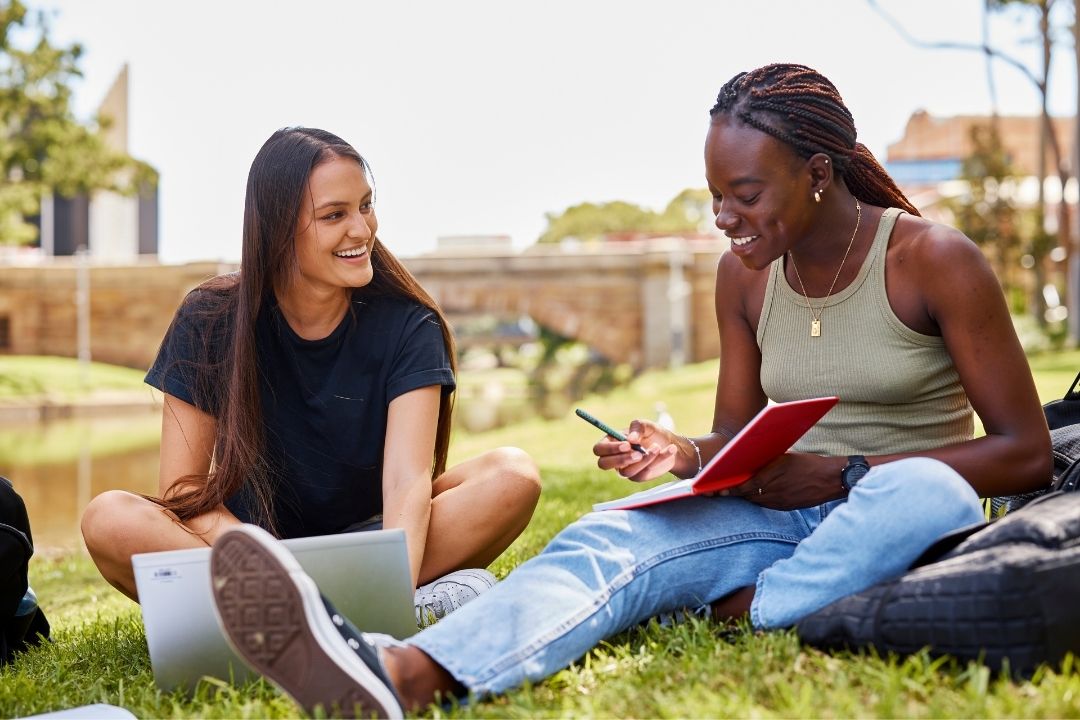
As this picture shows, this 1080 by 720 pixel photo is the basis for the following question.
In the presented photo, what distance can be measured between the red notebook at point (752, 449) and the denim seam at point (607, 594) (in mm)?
93

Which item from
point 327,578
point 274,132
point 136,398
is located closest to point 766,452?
point 327,578

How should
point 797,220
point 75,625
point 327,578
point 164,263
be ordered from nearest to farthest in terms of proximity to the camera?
point 327,578 → point 797,220 → point 75,625 → point 164,263

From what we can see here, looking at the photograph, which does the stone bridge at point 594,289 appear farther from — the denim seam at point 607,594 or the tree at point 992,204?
the denim seam at point 607,594

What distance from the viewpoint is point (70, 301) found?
78.0 ft

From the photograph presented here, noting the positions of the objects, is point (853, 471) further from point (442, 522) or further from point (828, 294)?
point (442, 522)

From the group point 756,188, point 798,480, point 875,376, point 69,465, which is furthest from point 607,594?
point 69,465

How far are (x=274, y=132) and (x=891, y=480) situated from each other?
5.01 ft

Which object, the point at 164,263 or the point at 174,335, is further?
the point at 164,263

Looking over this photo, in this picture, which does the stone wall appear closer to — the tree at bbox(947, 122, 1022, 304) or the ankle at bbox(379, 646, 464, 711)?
the tree at bbox(947, 122, 1022, 304)

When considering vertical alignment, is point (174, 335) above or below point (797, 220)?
below

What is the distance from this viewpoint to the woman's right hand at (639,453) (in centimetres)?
212

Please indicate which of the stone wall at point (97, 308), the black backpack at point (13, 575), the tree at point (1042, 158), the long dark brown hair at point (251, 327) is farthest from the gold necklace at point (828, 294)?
the stone wall at point (97, 308)

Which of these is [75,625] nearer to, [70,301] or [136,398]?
[136,398]

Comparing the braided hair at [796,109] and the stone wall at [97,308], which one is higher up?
the braided hair at [796,109]
